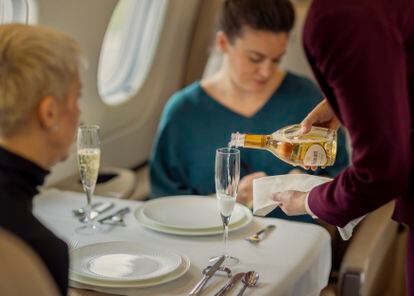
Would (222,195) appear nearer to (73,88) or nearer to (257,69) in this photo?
(73,88)

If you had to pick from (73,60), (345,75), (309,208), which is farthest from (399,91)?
(73,60)

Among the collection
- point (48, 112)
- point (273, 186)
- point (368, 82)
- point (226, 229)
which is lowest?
point (226, 229)

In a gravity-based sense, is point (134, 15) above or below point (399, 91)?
below

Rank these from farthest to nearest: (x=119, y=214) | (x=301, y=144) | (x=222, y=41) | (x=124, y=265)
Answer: (x=222, y=41) < (x=119, y=214) < (x=301, y=144) < (x=124, y=265)

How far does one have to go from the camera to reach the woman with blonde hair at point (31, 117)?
120cm

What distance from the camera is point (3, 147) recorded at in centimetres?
124

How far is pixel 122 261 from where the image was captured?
1.66 metres

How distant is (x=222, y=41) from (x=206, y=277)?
1167mm

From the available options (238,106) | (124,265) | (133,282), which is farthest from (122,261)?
(238,106)

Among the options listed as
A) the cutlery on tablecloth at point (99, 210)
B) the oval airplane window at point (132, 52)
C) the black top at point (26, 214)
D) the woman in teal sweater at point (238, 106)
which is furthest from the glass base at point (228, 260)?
the oval airplane window at point (132, 52)

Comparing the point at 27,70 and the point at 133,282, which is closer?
the point at 27,70

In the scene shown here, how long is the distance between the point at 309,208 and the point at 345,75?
331mm

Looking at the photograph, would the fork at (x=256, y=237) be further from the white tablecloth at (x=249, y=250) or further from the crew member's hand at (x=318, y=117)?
the crew member's hand at (x=318, y=117)

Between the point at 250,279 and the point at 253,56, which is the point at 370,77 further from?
the point at 253,56
